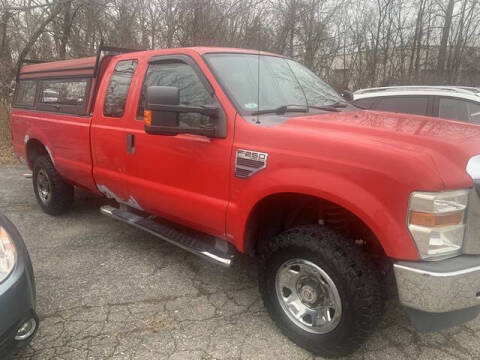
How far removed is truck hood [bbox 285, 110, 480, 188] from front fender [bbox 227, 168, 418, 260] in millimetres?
246

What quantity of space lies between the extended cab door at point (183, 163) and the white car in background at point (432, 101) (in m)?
3.36

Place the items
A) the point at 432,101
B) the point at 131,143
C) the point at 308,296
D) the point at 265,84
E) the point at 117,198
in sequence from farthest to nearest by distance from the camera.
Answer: the point at 432,101, the point at 117,198, the point at 131,143, the point at 265,84, the point at 308,296

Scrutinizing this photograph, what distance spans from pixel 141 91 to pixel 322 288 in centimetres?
223

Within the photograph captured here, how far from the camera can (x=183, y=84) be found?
3434 millimetres

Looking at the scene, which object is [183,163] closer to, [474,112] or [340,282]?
[340,282]

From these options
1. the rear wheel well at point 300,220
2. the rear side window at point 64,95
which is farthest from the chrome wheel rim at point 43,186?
the rear wheel well at point 300,220

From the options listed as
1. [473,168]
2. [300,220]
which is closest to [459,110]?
[300,220]

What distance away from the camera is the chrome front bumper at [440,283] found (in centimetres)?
215

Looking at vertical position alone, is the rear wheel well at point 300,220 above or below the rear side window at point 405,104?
below

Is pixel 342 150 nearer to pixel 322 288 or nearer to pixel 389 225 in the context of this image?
pixel 389 225

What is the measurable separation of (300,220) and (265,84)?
43.4 inches

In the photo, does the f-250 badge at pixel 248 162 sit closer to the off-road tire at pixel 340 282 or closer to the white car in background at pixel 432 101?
the off-road tire at pixel 340 282

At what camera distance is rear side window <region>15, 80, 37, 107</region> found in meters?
5.46

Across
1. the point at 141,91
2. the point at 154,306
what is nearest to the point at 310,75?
the point at 141,91
